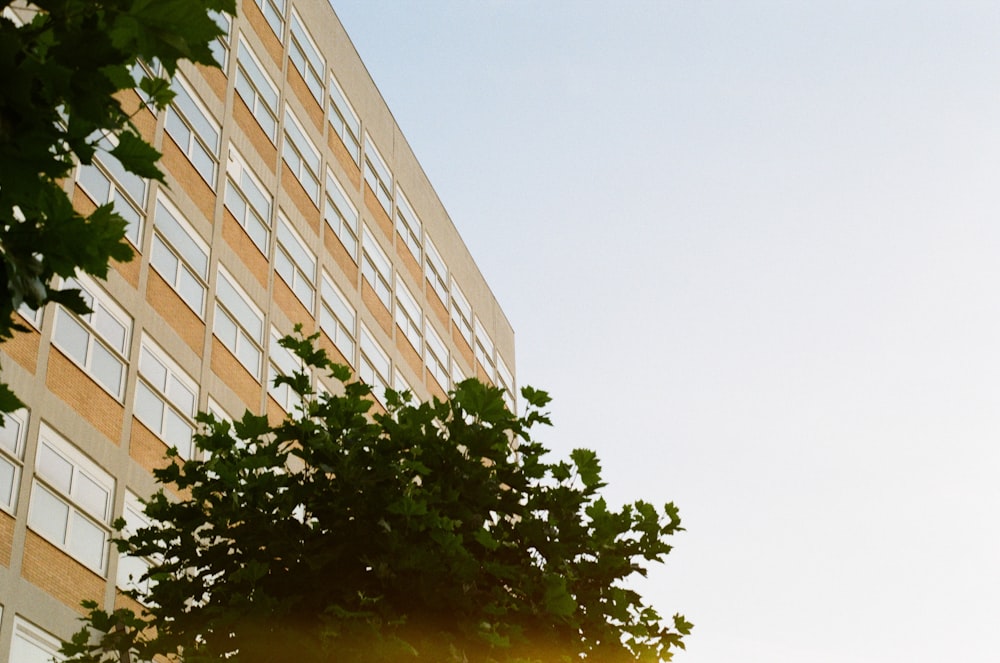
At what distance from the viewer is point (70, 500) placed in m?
18.5

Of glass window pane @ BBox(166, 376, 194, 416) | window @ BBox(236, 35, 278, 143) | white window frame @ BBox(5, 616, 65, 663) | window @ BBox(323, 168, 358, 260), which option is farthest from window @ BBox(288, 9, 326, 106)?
white window frame @ BBox(5, 616, 65, 663)

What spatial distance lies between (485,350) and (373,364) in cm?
1216

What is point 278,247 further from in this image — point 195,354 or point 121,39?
point 121,39

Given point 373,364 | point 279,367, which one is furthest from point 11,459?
point 373,364

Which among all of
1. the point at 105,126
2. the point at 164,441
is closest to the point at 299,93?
the point at 164,441

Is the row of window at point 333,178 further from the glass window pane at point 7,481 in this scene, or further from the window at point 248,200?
the glass window pane at point 7,481

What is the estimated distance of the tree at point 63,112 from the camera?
Result: 12.8ft

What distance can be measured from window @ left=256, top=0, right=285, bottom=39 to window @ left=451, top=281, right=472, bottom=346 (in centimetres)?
1258

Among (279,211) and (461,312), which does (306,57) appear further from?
(461,312)

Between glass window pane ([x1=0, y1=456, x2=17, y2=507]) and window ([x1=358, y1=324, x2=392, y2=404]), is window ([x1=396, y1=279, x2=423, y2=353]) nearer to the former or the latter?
window ([x1=358, y1=324, x2=392, y2=404])

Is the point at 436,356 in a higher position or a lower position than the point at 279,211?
higher

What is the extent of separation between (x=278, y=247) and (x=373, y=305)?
5818 millimetres

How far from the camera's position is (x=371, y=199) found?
3544cm

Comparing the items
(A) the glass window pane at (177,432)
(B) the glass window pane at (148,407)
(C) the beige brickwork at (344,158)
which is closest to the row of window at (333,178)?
(C) the beige brickwork at (344,158)
